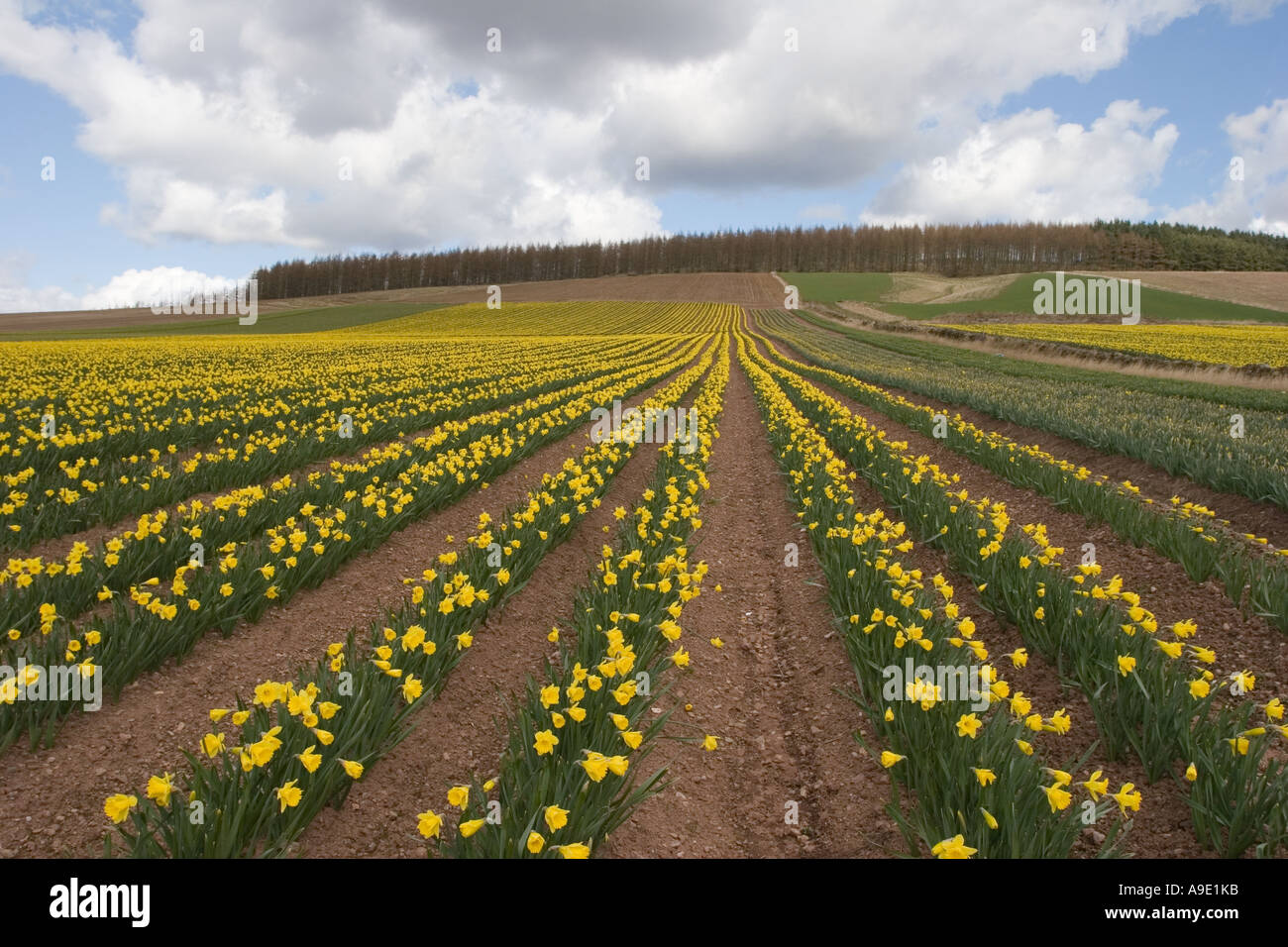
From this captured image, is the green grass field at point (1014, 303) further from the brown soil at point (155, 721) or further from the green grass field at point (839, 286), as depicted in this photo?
the brown soil at point (155, 721)

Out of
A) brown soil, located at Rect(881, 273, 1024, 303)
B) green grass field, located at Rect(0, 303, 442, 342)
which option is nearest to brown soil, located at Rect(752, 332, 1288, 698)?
green grass field, located at Rect(0, 303, 442, 342)

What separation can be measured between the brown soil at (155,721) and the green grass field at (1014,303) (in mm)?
71509

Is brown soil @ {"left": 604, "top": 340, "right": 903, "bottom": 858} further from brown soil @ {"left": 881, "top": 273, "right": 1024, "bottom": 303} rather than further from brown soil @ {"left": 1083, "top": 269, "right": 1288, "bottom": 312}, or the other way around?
brown soil @ {"left": 881, "top": 273, "right": 1024, "bottom": 303}

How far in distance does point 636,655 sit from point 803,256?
13559 cm

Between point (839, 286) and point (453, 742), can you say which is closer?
point (453, 742)

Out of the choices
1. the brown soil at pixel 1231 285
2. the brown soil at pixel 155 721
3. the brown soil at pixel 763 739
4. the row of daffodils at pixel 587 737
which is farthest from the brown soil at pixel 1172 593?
the brown soil at pixel 1231 285

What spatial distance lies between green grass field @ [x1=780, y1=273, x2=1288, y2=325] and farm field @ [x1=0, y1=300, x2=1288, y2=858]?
66.5 meters

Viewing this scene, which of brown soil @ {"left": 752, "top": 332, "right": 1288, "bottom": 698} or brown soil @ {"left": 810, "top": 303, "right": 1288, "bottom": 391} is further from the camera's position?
brown soil @ {"left": 810, "top": 303, "right": 1288, "bottom": 391}

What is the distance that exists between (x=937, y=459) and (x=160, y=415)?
530 inches

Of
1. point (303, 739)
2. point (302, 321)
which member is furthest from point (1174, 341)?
point (302, 321)

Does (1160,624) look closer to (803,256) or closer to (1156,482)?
(1156,482)

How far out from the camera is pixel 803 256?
127812 mm

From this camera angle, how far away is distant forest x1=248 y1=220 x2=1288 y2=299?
11212 cm

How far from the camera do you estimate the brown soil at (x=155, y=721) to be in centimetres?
281
